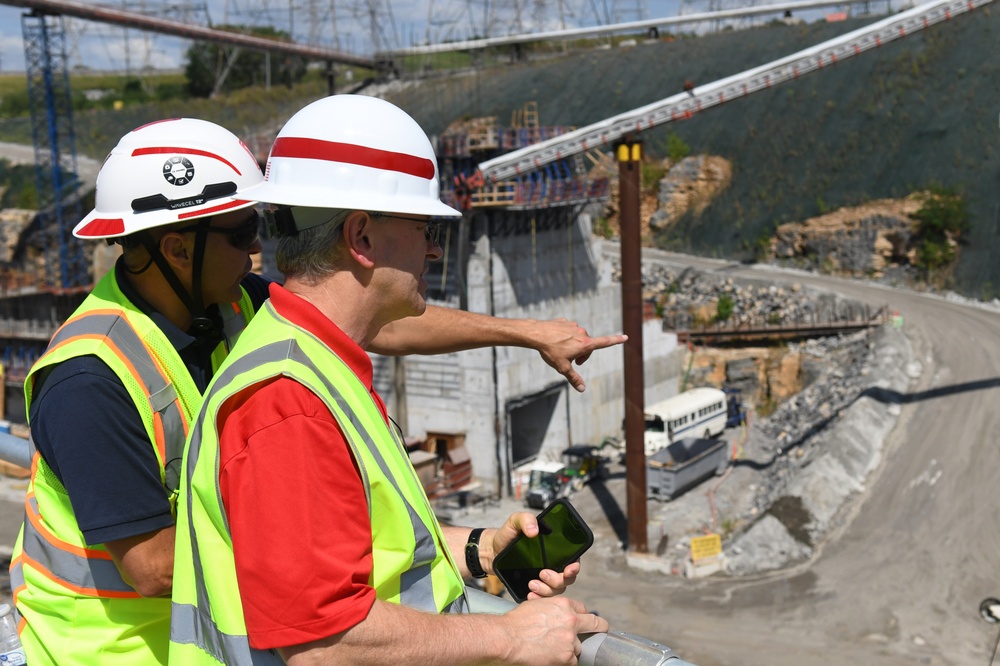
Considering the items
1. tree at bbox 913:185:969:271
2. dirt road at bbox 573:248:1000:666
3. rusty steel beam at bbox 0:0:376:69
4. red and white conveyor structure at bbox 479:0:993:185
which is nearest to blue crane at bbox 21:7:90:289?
rusty steel beam at bbox 0:0:376:69

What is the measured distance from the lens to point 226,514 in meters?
1.75

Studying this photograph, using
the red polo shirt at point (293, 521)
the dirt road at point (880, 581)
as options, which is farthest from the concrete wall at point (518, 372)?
the red polo shirt at point (293, 521)

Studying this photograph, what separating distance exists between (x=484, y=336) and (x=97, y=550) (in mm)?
1432

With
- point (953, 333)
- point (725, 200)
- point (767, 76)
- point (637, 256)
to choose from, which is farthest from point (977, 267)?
point (637, 256)

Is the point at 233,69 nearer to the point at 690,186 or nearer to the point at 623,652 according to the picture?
the point at 690,186

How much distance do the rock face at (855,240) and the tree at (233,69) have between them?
34430 mm

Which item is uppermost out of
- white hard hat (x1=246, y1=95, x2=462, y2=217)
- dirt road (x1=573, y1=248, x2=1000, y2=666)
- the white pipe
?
the white pipe

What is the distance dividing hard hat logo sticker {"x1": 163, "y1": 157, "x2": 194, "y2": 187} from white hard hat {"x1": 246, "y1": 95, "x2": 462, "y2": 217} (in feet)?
2.55

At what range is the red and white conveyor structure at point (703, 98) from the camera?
20.3 m

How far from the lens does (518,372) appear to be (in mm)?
22797

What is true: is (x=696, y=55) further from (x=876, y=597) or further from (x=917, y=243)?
(x=876, y=597)

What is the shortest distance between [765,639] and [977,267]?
983 inches

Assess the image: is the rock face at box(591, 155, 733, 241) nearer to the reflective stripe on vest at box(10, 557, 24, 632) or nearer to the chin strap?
the chin strap

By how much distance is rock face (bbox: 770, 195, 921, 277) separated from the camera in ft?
121
